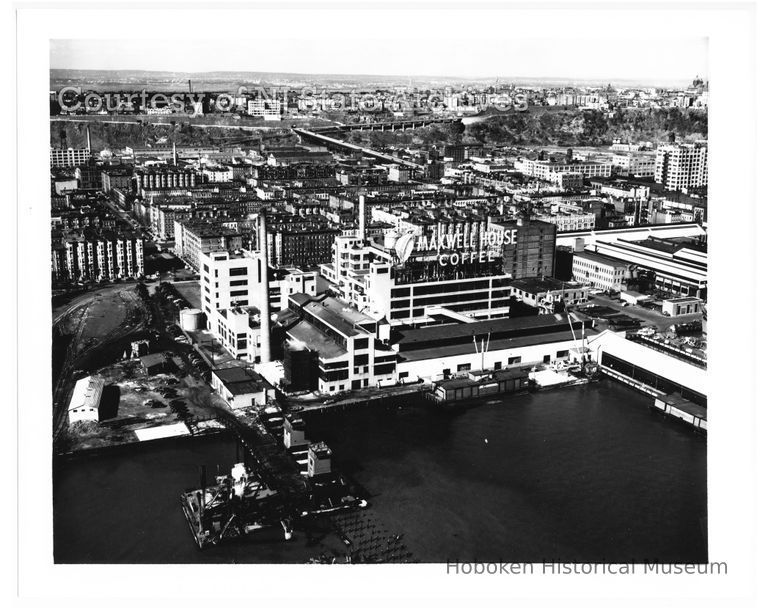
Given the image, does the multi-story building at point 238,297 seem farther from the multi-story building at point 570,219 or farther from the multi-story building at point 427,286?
the multi-story building at point 570,219

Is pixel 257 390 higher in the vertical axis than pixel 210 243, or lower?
lower

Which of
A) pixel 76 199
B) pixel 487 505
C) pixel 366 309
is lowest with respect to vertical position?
pixel 487 505

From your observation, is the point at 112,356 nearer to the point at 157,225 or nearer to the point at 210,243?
the point at 210,243

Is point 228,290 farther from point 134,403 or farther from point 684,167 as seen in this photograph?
point 684,167

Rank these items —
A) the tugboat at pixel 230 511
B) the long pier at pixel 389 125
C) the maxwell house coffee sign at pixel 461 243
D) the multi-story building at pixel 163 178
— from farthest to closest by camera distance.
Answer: the long pier at pixel 389 125 → the multi-story building at pixel 163 178 → the maxwell house coffee sign at pixel 461 243 → the tugboat at pixel 230 511

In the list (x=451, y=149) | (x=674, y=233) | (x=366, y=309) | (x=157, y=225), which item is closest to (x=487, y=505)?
(x=366, y=309)

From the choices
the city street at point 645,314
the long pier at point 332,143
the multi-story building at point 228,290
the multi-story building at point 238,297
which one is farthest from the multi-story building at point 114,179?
the city street at point 645,314
